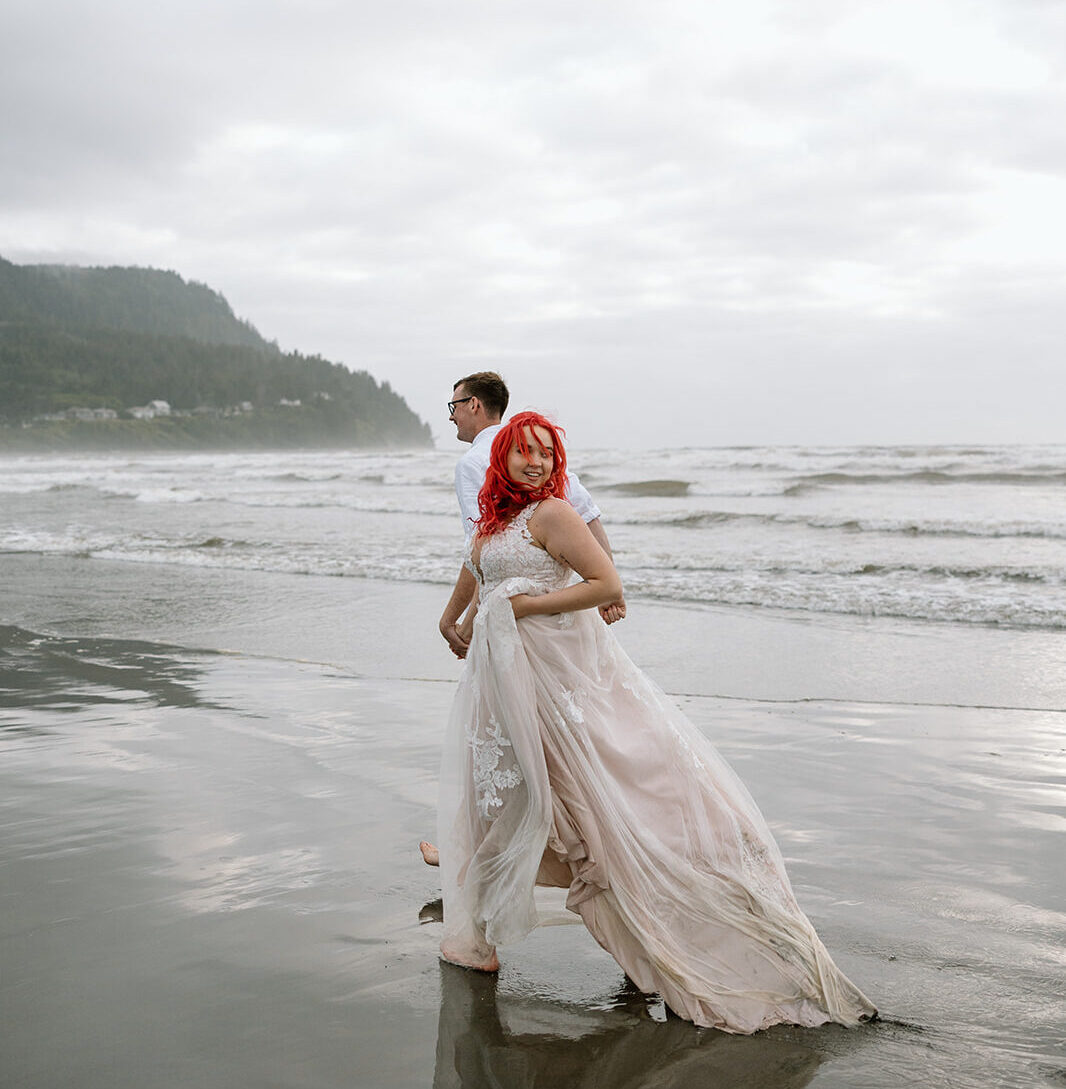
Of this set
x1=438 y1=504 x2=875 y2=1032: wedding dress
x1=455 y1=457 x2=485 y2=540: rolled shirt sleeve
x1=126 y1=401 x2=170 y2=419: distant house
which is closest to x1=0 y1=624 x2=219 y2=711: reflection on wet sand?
x1=455 y1=457 x2=485 y2=540: rolled shirt sleeve

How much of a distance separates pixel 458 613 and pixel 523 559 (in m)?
0.74

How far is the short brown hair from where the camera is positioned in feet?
15.5

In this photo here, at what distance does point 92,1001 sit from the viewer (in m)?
2.97

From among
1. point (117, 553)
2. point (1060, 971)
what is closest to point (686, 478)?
point (117, 553)

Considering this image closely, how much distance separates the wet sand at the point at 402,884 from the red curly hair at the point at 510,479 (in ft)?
4.74

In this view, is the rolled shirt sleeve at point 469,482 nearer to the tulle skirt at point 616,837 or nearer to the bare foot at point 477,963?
the tulle skirt at point 616,837

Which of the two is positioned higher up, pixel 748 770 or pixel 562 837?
pixel 562 837

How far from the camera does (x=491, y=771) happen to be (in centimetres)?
319

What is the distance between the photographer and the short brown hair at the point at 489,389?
473cm

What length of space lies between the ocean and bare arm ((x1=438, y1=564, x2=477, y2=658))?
781cm

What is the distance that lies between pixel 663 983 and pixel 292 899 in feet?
4.78

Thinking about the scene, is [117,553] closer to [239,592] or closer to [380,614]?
[239,592]

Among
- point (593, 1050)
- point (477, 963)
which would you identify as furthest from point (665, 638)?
point (593, 1050)

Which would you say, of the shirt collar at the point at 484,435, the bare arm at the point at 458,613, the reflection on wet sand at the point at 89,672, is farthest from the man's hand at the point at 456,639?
the reflection on wet sand at the point at 89,672
